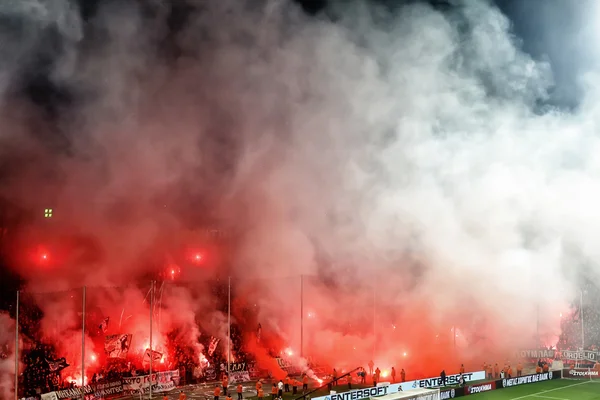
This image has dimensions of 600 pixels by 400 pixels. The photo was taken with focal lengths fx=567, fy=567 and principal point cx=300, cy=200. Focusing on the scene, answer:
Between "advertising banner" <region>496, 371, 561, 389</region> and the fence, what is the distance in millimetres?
7775

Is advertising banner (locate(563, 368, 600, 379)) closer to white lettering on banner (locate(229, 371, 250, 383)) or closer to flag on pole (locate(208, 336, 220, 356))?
white lettering on banner (locate(229, 371, 250, 383))

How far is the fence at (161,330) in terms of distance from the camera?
90.1 ft

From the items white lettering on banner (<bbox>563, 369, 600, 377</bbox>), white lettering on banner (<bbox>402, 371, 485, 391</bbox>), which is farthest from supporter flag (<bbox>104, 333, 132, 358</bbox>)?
white lettering on banner (<bbox>563, 369, 600, 377</bbox>)

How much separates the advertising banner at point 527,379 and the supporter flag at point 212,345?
16582mm

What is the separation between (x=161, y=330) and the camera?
113 ft

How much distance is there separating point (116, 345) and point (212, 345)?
22.4 feet

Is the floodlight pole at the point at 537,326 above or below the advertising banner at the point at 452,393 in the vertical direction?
above

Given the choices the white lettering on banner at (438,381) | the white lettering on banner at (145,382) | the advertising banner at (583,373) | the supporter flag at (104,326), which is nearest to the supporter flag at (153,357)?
the white lettering on banner at (145,382)

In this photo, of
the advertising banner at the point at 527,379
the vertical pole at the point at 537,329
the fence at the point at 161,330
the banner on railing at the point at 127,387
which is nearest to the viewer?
the banner on railing at the point at 127,387

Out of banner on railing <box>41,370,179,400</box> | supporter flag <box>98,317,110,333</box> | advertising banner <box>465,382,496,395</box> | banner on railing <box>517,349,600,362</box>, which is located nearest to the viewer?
banner on railing <box>41,370,179,400</box>

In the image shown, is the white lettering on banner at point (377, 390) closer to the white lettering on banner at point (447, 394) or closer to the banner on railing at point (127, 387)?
the white lettering on banner at point (447, 394)

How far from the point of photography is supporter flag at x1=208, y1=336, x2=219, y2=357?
3497 centimetres

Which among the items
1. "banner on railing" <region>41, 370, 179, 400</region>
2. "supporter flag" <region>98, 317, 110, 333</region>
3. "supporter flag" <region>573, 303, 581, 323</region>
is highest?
"supporter flag" <region>98, 317, 110, 333</region>

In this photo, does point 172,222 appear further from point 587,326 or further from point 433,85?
point 587,326
